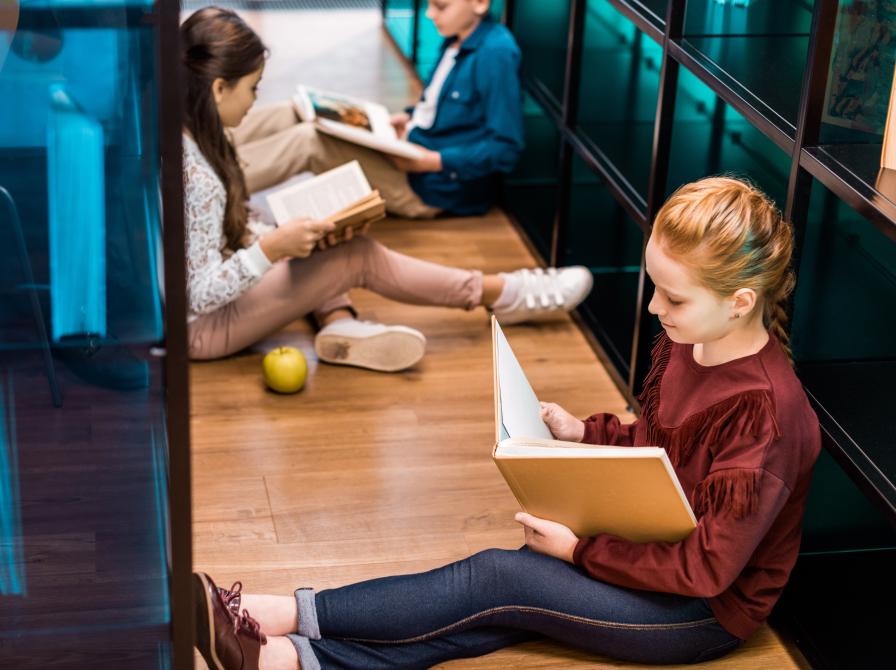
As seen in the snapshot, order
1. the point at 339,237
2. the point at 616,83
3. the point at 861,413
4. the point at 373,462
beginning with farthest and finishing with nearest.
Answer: the point at 616,83 → the point at 339,237 → the point at 373,462 → the point at 861,413

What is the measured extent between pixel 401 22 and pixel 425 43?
1.55 ft

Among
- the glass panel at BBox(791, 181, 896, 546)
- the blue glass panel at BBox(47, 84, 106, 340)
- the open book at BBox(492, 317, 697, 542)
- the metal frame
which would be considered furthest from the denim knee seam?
the blue glass panel at BBox(47, 84, 106, 340)

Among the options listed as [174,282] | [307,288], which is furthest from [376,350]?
[174,282]

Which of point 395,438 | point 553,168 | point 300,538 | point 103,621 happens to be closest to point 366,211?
point 395,438

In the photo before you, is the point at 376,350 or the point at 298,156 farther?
the point at 298,156

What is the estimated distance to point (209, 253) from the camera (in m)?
2.59

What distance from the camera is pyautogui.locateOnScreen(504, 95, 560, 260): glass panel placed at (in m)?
3.33

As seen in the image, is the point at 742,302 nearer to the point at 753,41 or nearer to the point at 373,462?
the point at 753,41

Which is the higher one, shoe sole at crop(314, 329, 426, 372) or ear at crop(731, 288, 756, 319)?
ear at crop(731, 288, 756, 319)

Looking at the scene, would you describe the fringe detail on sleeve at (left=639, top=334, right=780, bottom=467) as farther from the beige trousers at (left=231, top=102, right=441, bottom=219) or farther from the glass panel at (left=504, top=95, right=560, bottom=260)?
the beige trousers at (left=231, top=102, right=441, bottom=219)

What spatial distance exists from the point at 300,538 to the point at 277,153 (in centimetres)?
139

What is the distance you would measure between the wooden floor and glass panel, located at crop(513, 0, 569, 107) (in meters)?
0.64

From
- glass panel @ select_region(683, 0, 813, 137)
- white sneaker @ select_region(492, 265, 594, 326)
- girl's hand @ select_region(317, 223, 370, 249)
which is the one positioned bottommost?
white sneaker @ select_region(492, 265, 594, 326)

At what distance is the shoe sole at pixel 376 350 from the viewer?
2.69 metres
